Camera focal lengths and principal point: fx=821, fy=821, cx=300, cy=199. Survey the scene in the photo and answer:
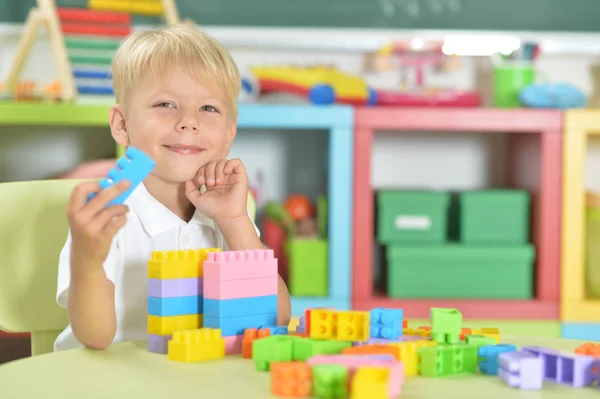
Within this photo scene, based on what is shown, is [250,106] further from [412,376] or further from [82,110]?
[412,376]

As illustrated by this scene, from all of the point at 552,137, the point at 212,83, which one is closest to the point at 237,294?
the point at 212,83

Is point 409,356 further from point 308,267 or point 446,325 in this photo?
point 308,267

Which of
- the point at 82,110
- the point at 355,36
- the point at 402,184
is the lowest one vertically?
the point at 402,184

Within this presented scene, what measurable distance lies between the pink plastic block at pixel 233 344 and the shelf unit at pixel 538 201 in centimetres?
148

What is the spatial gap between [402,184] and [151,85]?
1683mm

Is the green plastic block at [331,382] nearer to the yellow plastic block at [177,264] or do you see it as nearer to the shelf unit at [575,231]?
the yellow plastic block at [177,264]

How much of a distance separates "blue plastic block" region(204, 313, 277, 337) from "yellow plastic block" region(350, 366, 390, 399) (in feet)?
0.71

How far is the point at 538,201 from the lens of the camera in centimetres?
230

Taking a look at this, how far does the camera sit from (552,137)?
2271mm

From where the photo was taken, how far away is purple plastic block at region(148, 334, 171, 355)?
0.77 metres

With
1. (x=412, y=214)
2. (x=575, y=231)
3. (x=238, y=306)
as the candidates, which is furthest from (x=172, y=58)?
(x=575, y=231)

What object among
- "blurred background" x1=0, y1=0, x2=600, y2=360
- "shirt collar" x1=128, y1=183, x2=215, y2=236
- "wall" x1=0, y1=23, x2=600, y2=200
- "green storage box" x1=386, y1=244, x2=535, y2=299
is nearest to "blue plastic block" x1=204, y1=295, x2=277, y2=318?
"shirt collar" x1=128, y1=183, x2=215, y2=236

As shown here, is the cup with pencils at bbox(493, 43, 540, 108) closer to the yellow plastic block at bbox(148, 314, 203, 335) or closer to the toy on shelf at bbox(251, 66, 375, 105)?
the toy on shelf at bbox(251, 66, 375, 105)

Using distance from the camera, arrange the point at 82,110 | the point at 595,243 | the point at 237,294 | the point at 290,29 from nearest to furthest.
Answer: the point at 237,294
the point at 82,110
the point at 595,243
the point at 290,29
